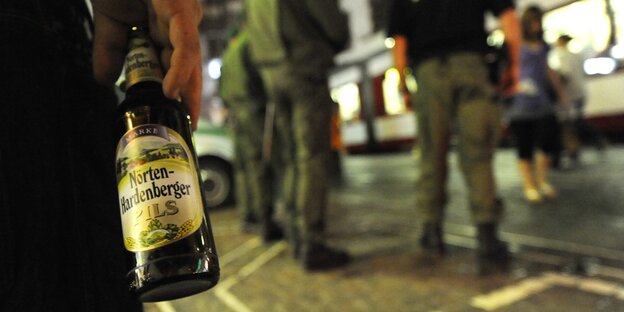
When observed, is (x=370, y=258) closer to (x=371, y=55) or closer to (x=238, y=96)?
(x=238, y=96)

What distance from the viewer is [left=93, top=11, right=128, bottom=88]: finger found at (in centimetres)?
103

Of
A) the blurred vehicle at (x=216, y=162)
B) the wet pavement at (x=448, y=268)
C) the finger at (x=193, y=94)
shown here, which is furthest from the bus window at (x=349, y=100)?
the finger at (x=193, y=94)

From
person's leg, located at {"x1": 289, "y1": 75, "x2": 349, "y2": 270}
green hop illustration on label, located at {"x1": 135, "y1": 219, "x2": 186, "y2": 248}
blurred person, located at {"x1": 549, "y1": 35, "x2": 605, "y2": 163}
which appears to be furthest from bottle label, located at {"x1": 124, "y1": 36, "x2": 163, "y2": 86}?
blurred person, located at {"x1": 549, "y1": 35, "x2": 605, "y2": 163}

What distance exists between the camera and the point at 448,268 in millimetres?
2773

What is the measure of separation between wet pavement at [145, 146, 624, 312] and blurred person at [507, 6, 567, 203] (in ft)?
0.92

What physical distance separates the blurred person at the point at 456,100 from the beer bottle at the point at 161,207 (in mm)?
2208

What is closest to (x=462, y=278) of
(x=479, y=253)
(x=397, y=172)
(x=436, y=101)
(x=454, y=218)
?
(x=479, y=253)

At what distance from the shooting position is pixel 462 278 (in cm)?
258

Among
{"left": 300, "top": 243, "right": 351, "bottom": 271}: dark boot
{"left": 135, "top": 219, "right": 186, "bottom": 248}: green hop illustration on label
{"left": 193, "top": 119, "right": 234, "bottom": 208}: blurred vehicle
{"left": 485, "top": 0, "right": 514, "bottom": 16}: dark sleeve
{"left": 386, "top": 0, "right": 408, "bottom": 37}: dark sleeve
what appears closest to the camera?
{"left": 135, "top": 219, "right": 186, "bottom": 248}: green hop illustration on label

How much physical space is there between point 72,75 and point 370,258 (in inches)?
99.3

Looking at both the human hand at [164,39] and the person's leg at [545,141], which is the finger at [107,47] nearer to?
the human hand at [164,39]

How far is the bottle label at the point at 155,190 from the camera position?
0.83 metres

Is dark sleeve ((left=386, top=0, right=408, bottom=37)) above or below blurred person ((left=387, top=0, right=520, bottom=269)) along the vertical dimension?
above

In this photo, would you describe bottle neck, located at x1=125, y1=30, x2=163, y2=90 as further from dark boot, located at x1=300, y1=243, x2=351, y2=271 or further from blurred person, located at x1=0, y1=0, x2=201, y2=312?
dark boot, located at x1=300, y1=243, x2=351, y2=271
